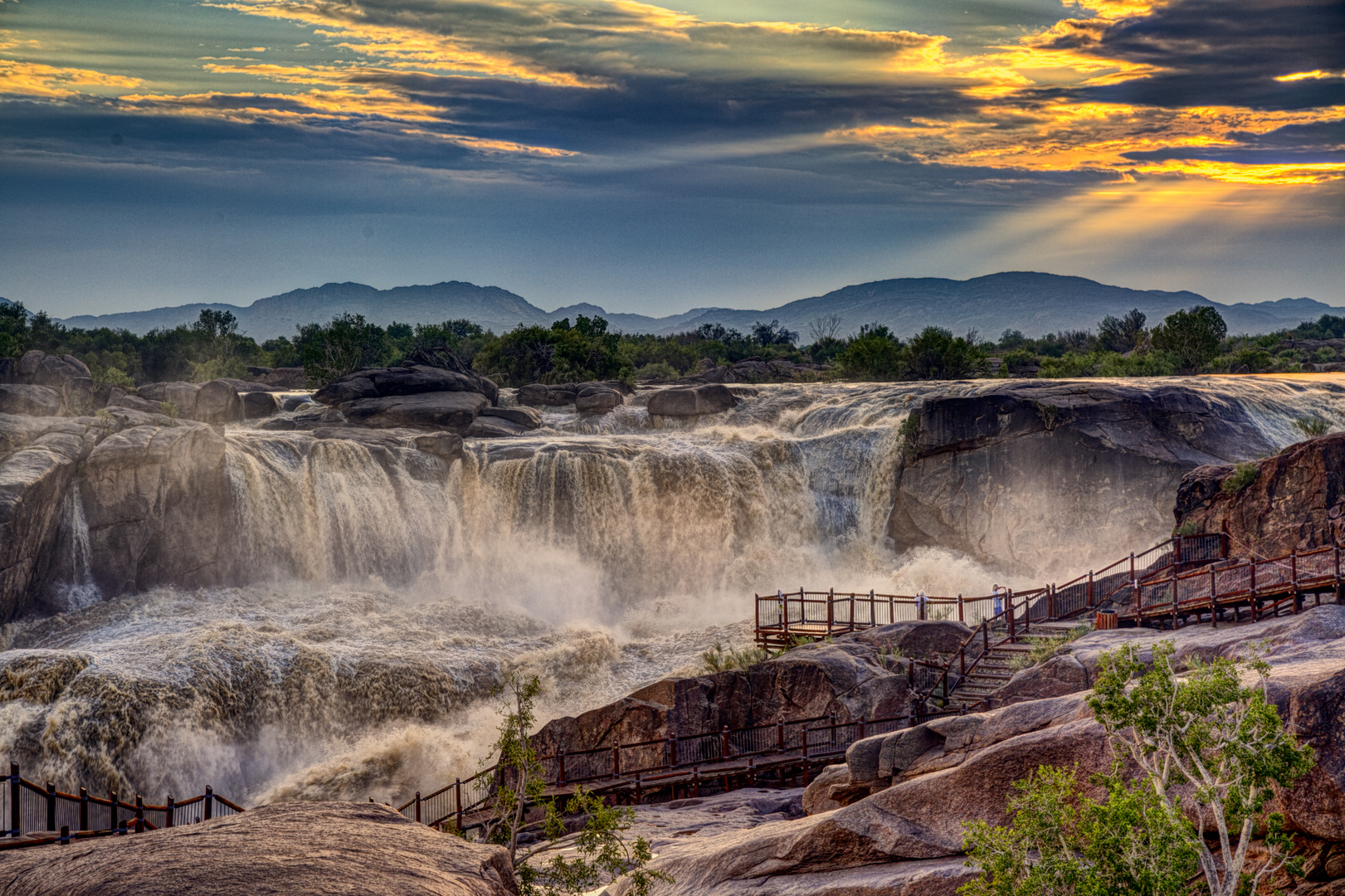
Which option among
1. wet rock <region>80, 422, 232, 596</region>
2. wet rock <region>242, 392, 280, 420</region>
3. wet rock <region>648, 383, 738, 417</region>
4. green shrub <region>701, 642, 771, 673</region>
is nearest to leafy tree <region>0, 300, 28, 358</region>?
wet rock <region>242, 392, 280, 420</region>

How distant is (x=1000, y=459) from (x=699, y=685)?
924 inches

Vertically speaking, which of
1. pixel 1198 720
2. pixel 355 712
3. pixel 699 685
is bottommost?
pixel 355 712

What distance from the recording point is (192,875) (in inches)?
337

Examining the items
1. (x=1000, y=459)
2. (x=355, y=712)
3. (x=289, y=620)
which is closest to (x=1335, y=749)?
(x=355, y=712)

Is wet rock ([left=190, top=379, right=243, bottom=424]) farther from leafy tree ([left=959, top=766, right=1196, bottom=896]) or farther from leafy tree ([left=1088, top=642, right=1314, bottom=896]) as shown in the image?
leafy tree ([left=1088, top=642, right=1314, bottom=896])

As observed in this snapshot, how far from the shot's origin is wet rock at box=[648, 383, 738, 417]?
174ft

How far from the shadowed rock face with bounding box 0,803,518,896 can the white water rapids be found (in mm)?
15336

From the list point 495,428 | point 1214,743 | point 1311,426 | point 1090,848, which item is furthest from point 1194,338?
point 1090,848

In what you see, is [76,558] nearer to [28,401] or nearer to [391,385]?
[28,401]

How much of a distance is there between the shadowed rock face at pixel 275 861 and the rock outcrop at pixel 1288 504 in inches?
857

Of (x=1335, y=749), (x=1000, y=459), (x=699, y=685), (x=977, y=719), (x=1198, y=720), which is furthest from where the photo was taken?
(x=1000, y=459)

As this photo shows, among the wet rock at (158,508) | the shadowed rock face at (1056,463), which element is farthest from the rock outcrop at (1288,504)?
the wet rock at (158,508)

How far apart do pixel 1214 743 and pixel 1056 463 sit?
115 ft

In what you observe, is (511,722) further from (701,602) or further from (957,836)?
(701,602)
